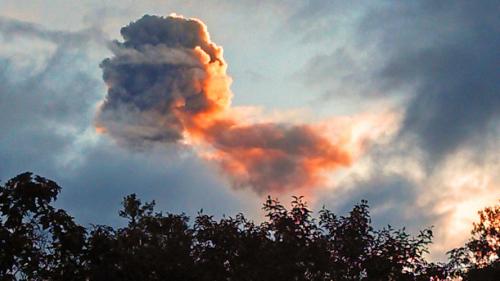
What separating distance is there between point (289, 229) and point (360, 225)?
116 inches

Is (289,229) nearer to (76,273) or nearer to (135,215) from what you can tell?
(76,273)

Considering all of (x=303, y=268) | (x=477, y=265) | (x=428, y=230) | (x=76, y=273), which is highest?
(x=477, y=265)

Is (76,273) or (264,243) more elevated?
(264,243)

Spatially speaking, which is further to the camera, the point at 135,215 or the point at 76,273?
the point at 135,215

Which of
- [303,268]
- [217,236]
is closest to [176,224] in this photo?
[217,236]

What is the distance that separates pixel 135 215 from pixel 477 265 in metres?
24.6

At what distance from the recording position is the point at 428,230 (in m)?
29.8

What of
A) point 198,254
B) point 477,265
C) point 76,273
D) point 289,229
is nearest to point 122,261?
point 76,273

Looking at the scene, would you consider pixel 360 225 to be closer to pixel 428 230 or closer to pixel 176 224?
pixel 428 230

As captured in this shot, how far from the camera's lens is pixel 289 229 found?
29703 millimetres

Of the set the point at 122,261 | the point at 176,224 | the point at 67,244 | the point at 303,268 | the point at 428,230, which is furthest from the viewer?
the point at 176,224

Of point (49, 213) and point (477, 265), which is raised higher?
point (477, 265)

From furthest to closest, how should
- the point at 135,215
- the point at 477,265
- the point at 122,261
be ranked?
the point at 477,265 → the point at 135,215 → the point at 122,261

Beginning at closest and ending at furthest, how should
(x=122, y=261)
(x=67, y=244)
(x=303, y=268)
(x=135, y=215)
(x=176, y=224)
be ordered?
(x=67, y=244) → (x=122, y=261) → (x=303, y=268) → (x=176, y=224) → (x=135, y=215)
